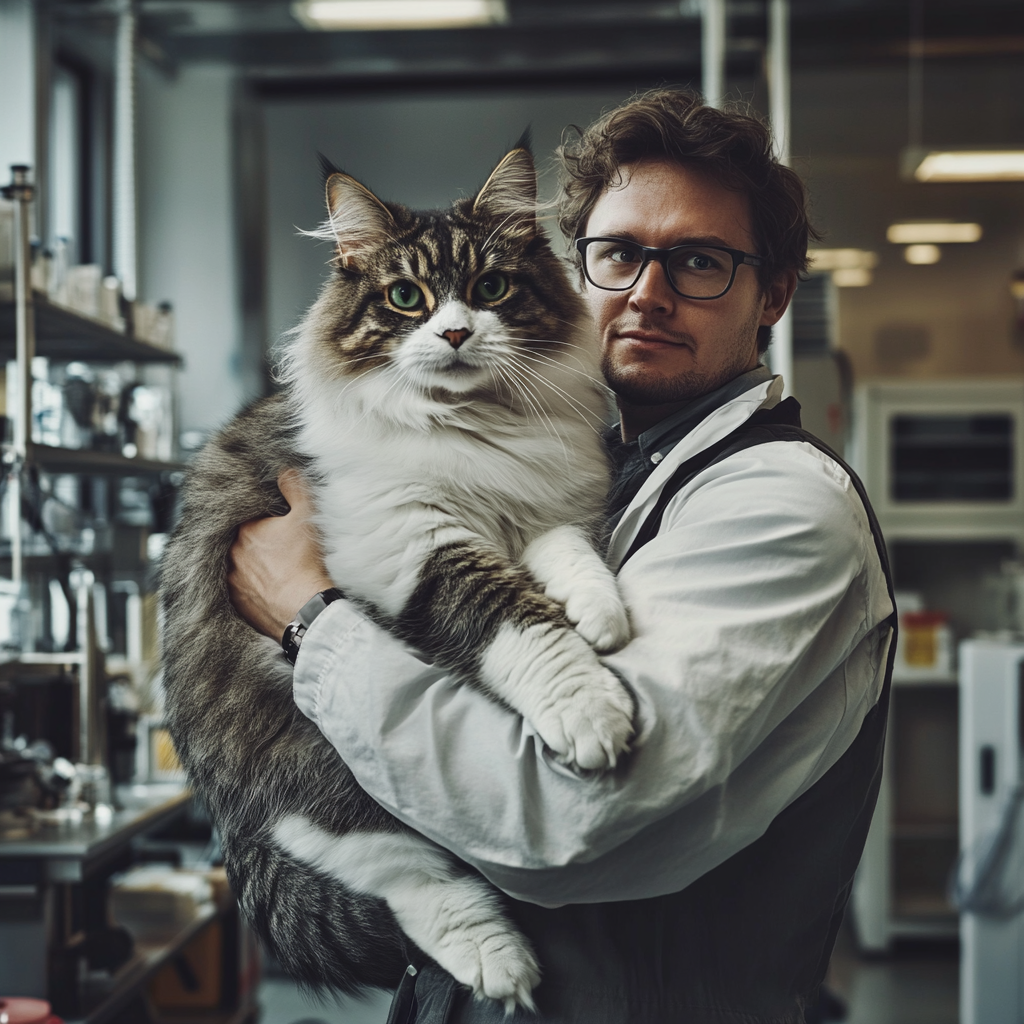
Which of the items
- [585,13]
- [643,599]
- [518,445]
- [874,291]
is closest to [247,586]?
[518,445]

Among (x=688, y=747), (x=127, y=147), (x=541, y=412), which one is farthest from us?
(x=127, y=147)

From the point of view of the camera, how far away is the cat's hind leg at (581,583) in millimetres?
1070

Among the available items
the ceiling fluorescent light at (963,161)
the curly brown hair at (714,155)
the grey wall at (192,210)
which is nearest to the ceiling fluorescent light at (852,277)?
the ceiling fluorescent light at (963,161)

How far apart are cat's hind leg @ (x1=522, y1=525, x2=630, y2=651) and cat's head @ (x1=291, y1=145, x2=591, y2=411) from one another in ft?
0.77

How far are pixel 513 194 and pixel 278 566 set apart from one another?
2.09ft

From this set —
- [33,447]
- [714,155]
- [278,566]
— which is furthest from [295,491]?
[33,447]

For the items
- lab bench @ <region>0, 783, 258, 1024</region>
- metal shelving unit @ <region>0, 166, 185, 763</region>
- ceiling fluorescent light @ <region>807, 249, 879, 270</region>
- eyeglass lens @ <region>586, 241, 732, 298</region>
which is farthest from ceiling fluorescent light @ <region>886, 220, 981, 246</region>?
lab bench @ <region>0, 783, 258, 1024</region>

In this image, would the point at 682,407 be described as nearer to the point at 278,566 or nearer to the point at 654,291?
the point at 654,291

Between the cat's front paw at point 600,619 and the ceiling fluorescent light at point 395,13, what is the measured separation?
10.8 feet

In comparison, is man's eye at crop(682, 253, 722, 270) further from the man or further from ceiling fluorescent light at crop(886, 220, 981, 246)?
ceiling fluorescent light at crop(886, 220, 981, 246)

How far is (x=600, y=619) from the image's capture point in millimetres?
1069

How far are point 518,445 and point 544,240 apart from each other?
35cm

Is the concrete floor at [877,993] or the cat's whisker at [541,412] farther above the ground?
the cat's whisker at [541,412]

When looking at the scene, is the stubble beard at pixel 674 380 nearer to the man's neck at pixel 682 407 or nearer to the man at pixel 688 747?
the man's neck at pixel 682 407
